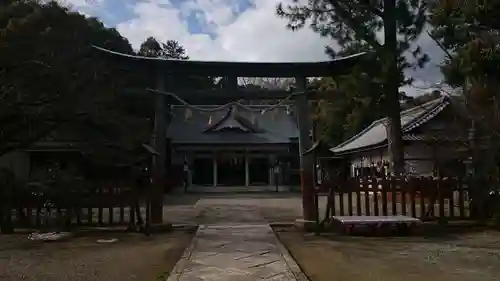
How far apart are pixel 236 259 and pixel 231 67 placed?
6370mm

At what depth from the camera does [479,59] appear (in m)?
11.4

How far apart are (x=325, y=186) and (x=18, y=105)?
802cm

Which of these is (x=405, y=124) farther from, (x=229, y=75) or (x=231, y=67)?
(x=231, y=67)

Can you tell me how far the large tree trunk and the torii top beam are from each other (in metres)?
3.60

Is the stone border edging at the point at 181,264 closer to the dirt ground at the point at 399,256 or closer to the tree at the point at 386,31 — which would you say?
the dirt ground at the point at 399,256

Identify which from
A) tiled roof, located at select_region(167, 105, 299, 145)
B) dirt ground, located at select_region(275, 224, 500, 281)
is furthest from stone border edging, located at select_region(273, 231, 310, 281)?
tiled roof, located at select_region(167, 105, 299, 145)

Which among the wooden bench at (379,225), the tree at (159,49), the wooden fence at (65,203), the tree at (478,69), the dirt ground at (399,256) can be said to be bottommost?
the dirt ground at (399,256)

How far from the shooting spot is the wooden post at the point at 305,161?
1242cm

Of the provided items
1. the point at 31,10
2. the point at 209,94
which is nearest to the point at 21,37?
the point at 31,10

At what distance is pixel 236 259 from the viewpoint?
8.32m

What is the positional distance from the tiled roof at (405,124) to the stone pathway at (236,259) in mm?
12045

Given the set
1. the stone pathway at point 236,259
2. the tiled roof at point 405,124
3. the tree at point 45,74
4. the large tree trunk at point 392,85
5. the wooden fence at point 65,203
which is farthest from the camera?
the tiled roof at point 405,124

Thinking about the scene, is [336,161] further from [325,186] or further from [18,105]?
[18,105]

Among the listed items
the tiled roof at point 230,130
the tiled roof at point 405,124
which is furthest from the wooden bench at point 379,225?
the tiled roof at point 230,130
